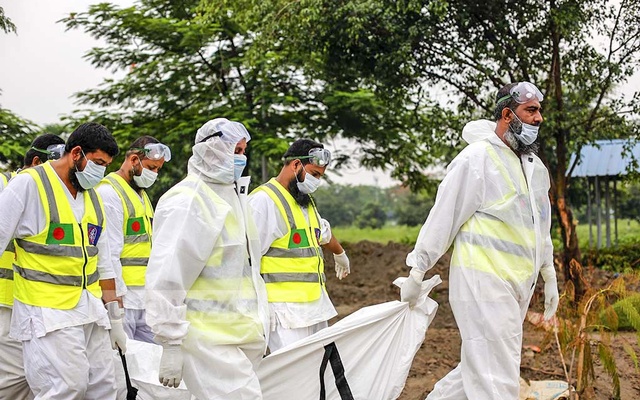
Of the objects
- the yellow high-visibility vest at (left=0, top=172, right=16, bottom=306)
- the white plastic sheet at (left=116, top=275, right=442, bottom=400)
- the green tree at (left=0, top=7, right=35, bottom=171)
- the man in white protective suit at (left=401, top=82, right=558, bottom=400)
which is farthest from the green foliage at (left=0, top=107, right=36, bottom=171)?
the man in white protective suit at (left=401, top=82, right=558, bottom=400)

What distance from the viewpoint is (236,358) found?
4473mm

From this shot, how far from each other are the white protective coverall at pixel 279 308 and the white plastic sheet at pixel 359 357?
0.54 m

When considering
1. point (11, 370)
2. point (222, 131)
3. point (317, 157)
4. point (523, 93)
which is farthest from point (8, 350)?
point (523, 93)

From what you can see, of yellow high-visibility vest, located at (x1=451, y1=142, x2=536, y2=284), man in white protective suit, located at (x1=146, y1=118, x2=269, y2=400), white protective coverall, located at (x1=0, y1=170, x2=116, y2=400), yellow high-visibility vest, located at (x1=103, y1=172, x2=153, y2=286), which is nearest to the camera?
man in white protective suit, located at (x1=146, y1=118, x2=269, y2=400)

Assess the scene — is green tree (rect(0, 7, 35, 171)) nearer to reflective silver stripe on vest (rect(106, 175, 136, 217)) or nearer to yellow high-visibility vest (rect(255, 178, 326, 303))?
reflective silver stripe on vest (rect(106, 175, 136, 217))

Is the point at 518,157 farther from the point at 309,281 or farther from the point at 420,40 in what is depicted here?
Result: the point at 420,40

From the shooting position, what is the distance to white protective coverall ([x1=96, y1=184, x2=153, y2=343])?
663 cm

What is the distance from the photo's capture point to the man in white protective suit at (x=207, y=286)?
14.0ft

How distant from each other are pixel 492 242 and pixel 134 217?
11.2 feet

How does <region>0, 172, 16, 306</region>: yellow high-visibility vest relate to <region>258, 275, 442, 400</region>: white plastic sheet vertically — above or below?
above

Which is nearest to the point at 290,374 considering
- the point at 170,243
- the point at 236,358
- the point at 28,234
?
the point at 236,358

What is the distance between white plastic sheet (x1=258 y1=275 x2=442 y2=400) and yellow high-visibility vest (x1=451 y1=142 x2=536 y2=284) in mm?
494

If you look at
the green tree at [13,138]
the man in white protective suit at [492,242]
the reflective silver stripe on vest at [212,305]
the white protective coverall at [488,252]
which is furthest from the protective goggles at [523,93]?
the green tree at [13,138]

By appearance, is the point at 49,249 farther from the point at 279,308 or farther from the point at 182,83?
the point at 182,83
